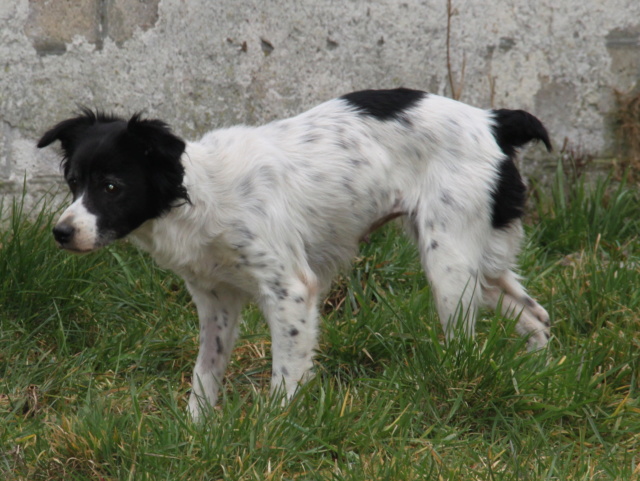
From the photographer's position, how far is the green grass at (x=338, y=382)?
2.90 metres

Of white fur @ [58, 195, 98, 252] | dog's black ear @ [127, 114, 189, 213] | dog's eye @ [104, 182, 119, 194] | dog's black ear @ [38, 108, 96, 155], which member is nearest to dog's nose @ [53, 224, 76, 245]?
white fur @ [58, 195, 98, 252]

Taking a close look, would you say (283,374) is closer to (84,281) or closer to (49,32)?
(84,281)

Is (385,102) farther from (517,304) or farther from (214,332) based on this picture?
(214,332)

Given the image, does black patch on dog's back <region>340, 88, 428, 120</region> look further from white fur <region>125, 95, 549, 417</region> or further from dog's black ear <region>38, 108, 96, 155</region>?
dog's black ear <region>38, 108, 96, 155</region>

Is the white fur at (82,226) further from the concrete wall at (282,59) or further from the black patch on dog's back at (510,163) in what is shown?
the concrete wall at (282,59)

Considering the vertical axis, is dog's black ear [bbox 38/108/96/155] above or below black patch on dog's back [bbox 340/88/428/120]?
above

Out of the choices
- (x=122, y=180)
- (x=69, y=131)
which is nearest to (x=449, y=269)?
(x=122, y=180)

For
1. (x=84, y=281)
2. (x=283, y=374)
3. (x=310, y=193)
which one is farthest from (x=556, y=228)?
(x=84, y=281)

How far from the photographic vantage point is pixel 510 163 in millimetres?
3732

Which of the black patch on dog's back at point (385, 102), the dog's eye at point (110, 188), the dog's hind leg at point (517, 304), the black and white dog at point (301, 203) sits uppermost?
the black patch on dog's back at point (385, 102)

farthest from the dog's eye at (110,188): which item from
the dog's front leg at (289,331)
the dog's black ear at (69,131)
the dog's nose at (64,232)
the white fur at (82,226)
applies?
the dog's front leg at (289,331)

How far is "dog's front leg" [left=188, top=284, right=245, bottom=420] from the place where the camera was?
368 centimetres

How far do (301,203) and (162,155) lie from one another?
64 centimetres

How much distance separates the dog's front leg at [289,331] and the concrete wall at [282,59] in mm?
1926
